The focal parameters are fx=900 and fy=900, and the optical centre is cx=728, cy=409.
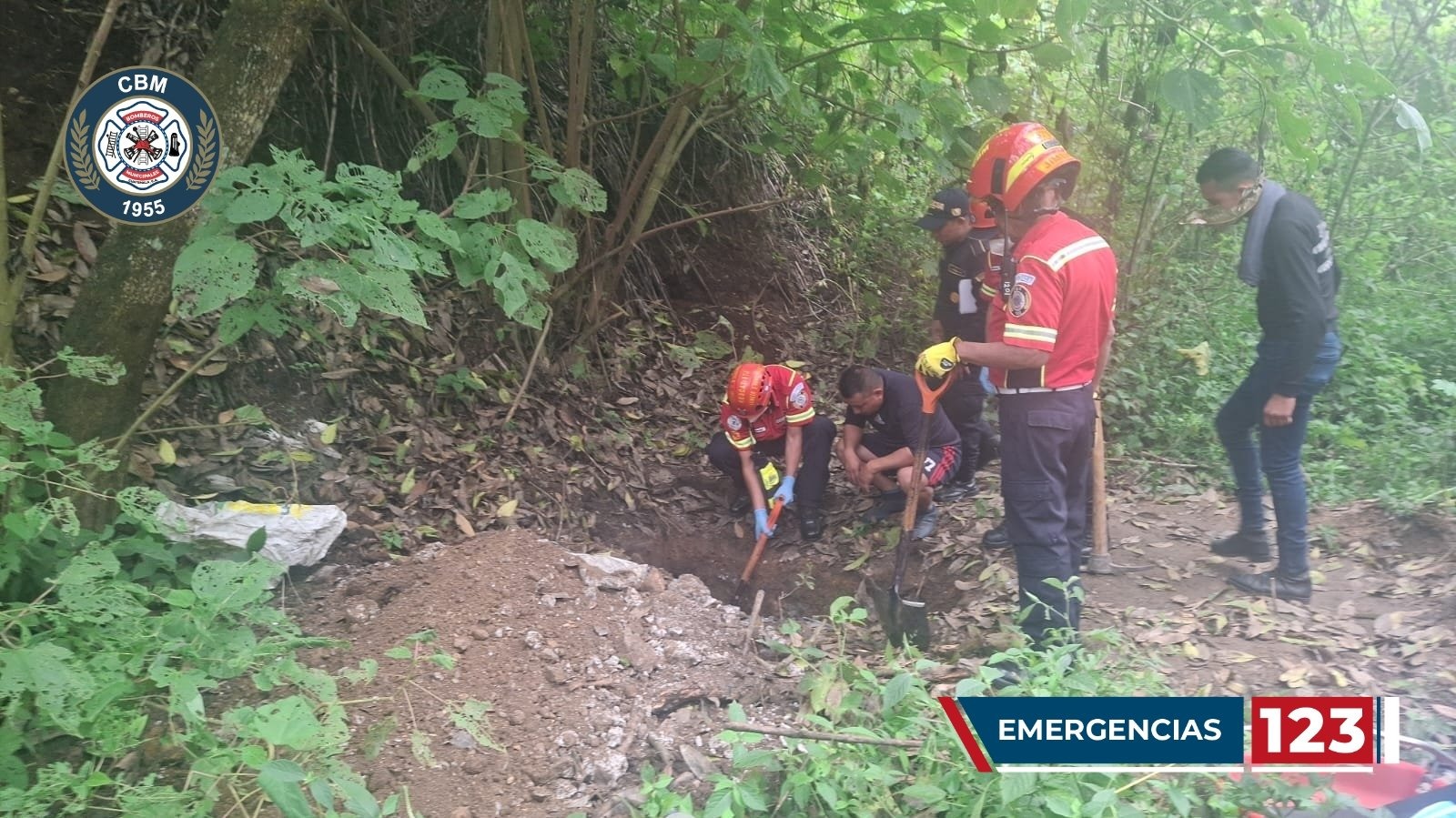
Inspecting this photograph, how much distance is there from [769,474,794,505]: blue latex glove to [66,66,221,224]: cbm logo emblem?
9.62ft

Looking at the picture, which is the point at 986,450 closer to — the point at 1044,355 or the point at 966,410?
the point at 966,410

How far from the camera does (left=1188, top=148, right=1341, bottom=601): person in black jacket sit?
10.6ft

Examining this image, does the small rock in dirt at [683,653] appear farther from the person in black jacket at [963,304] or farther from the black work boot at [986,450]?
the black work boot at [986,450]

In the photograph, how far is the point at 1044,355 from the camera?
2871 mm

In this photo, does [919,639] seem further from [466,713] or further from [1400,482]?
[1400,482]

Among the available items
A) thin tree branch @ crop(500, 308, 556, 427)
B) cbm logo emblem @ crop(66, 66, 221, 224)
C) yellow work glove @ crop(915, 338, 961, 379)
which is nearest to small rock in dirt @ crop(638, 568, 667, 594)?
thin tree branch @ crop(500, 308, 556, 427)

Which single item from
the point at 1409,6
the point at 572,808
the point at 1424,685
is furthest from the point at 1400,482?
the point at 572,808

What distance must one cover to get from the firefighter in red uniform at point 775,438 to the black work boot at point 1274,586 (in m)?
1.99

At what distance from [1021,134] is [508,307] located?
5.88ft

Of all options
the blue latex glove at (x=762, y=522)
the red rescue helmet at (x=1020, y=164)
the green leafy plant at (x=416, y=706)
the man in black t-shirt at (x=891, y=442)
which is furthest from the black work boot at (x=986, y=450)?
the green leafy plant at (x=416, y=706)

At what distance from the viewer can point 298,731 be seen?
80.0 inches

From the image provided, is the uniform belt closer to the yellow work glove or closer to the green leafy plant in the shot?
the yellow work glove

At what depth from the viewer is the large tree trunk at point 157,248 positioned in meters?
2.73

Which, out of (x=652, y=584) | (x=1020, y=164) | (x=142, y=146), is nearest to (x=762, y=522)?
(x=652, y=584)
